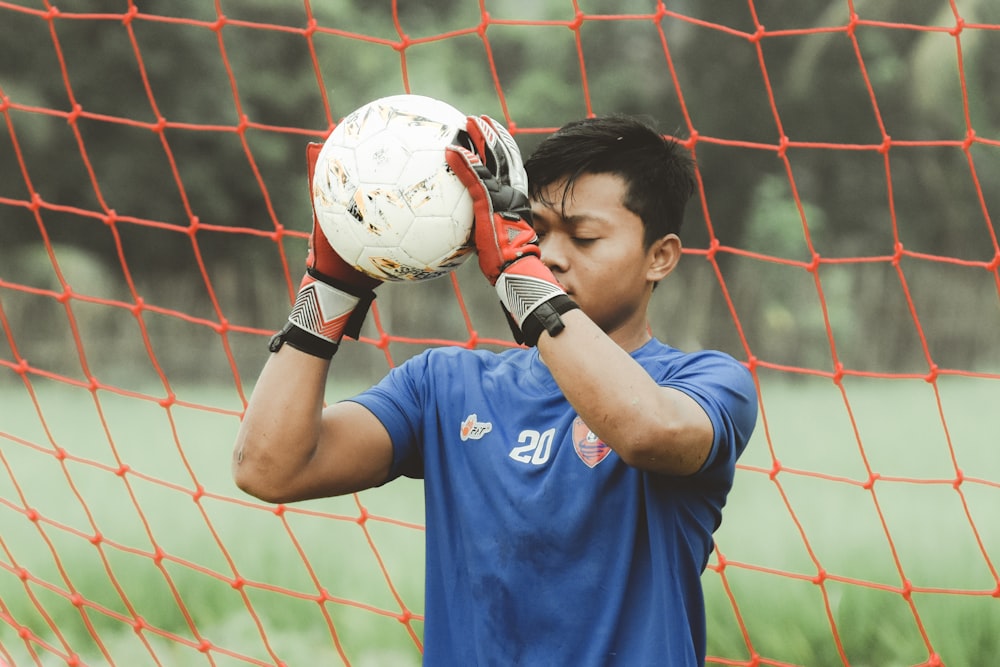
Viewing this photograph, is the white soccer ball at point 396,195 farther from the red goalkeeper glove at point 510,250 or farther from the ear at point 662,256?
the ear at point 662,256

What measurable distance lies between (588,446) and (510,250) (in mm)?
326

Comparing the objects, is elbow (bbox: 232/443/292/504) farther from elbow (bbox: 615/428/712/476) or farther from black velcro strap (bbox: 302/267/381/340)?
elbow (bbox: 615/428/712/476)

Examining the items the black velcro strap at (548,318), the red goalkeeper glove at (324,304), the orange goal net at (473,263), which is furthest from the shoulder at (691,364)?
the orange goal net at (473,263)

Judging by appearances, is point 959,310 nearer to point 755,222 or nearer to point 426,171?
point 755,222

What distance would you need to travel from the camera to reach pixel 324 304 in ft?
6.15

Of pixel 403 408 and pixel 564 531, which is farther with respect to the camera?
pixel 403 408

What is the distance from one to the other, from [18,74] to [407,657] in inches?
547

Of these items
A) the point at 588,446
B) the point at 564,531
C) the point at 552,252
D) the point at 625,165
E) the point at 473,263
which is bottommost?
the point at 564,531

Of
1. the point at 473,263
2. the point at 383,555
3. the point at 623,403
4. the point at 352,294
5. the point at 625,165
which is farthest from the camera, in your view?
the point at 473,263

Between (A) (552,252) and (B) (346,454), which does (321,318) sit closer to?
(B) (346,454)

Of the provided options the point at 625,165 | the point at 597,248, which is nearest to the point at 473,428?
the point at 597,248

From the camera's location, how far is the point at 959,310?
44.7 feet

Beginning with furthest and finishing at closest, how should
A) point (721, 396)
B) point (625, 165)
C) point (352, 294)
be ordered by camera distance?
point (625, 165) → point (352, 294) → point (721, 396)

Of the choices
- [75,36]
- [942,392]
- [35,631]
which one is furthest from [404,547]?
[75,36]
